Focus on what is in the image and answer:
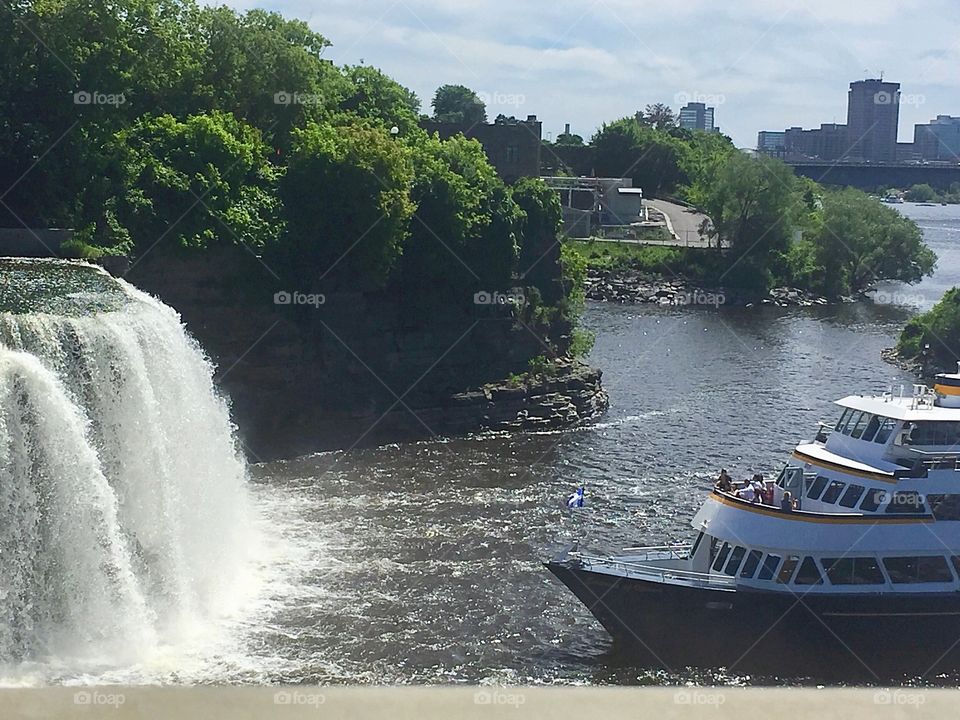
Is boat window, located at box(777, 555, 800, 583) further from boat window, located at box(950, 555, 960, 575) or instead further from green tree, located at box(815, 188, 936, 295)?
green tree, located at box(815, 188, 936, 295)

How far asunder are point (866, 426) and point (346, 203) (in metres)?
27.9

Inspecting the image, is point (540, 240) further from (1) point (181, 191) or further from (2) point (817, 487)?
(2) point (817, 487)

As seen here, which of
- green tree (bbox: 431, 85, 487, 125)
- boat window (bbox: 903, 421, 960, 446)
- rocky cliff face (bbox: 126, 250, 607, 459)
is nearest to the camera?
boat window (bbox: 903, 421, 960, 446)

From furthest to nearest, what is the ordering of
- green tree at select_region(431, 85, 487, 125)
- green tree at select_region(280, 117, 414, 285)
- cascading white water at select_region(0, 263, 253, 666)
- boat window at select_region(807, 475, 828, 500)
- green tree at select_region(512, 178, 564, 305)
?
green tree at select_region(431, 85, 487, 125) < green tree at select_region(512, 178, 564, 305) < green tree at select_region(280, 117, 414, 285) < boat window at select_region(807, 475, 828, 500) < cascading white water at select_region(0, 263, 253, 666)

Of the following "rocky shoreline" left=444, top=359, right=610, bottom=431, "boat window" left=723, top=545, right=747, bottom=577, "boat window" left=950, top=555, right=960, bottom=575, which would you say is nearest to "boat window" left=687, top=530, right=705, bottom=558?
"boat window" left=723, top=545, right=747, bottom=577

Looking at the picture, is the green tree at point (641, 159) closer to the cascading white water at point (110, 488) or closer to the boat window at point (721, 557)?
the cascading white water at point (110, 488)

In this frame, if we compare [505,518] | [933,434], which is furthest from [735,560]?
[505,518]

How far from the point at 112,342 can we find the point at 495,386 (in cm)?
2562

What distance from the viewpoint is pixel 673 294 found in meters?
99.9

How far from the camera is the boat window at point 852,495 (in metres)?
28.2

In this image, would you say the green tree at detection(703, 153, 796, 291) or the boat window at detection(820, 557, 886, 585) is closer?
the boat window at detection(820, 557, 886, 585)

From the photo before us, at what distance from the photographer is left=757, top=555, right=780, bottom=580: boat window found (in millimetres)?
27453

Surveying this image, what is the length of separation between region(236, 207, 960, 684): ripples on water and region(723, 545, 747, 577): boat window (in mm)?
2397

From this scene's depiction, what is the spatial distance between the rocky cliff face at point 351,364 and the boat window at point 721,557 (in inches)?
883
